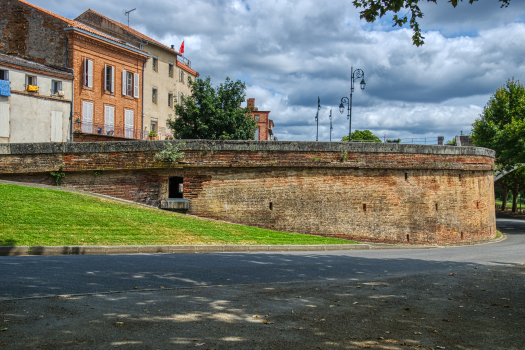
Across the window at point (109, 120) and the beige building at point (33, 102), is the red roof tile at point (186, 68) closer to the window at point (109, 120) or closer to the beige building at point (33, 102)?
the window at point (109, 120)

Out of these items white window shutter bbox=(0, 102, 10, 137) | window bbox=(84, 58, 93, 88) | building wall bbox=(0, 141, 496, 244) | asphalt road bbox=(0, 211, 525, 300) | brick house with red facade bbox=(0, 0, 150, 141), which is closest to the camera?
asphalt road bbox=(0, 211, 525, 300)

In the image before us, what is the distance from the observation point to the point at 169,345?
4293 mm

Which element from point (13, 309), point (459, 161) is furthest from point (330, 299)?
point (459, 161)

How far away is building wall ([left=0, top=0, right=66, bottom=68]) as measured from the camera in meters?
30.0

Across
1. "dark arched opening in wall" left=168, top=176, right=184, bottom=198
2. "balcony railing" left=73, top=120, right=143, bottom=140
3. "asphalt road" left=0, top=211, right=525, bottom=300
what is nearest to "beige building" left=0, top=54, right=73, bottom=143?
"balcony railing" left=73, top=120, right=143, bottom=140

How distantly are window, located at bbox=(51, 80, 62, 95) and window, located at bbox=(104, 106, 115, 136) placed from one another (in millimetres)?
3999

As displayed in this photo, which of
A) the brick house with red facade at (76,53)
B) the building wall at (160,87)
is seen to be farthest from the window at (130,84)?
the building wall at (160,87)

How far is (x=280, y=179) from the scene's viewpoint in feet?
58.0

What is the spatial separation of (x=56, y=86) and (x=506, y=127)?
1249 inches

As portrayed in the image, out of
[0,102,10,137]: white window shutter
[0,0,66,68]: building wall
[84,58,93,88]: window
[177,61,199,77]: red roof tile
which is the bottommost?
[0,102,10,137]: white window shutter

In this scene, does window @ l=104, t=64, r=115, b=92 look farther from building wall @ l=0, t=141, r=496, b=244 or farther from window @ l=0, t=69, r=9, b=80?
building wall @ l=0, t=141, r=496, b=244

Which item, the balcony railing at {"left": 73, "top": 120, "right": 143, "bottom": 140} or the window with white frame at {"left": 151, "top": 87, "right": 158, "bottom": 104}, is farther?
the window with white frame at {"left": 151, "top": 87, "right": 158, "bottom": 104}

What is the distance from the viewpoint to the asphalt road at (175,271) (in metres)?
6.65

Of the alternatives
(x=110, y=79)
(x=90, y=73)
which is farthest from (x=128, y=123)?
(x=90, y=73)
